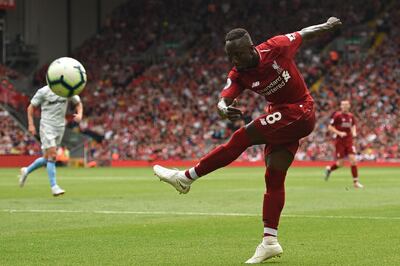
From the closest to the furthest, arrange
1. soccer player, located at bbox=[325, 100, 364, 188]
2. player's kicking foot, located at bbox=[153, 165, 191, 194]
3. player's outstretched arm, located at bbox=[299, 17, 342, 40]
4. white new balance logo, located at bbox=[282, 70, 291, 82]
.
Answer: white new balance logo, located at bbox=[282, 70, 291, 82] < player's kicking foot, located at bbox=[153, 165, 191, 194] < player's outstretched arm, located at bbox=[299, 17, 342, 40] < soccer player, located at bbox=[325, 100, 364, 188]

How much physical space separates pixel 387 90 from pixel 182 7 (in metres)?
17.1

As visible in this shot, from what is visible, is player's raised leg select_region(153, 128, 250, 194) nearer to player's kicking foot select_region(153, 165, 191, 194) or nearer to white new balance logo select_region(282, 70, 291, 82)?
player's kicking foot select_region(153, 165, 191, 194)

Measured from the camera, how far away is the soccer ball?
15.5 meters

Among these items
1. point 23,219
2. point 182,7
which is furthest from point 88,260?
point 182,7

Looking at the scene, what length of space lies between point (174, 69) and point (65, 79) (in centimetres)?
3767

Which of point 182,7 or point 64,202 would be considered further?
→ point 182,7

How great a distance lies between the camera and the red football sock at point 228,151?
27.7 feet

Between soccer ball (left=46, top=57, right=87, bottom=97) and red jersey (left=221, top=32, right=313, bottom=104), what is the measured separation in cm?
752

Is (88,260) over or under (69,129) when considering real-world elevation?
over

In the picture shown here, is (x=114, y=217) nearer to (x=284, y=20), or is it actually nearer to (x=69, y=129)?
(x=69, y=129)

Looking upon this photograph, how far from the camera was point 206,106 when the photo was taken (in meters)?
49.0

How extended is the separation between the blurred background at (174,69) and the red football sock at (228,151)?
34.3 m

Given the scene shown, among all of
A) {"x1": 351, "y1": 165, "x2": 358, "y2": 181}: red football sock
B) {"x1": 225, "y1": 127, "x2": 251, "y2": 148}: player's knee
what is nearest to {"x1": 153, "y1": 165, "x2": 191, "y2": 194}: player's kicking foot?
{"x1": 225, "y1": 127, "x2": 251, "y2": 148}: player's knee

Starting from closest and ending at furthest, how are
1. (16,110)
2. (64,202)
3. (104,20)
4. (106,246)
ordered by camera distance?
(106,246) < (64,202) < (16,110) < (104,20)
